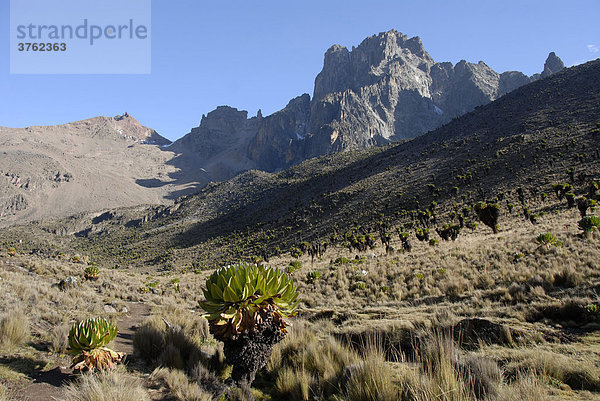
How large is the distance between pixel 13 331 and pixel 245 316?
193 inches

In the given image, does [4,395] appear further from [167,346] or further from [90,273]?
[90,273]

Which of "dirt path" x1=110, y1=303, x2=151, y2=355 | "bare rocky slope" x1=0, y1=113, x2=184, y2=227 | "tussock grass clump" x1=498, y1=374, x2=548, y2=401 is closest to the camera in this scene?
"tussock grass clump" x1=498, y1=374, x2=548, y2=401

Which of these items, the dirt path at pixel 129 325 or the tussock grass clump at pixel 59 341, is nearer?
the tussock grass clump at pixel 59 341

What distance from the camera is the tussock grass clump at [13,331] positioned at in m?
5.14

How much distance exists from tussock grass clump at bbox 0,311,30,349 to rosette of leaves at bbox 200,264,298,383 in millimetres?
4119

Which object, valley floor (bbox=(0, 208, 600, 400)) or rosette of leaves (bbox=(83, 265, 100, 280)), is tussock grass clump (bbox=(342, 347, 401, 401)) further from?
rosette of leaves (bbox=(83, 265, 100, 280))

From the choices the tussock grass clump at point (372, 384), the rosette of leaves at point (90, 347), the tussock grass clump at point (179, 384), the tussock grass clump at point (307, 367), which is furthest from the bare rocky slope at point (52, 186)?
the tussock grass clump at point (372, 384)

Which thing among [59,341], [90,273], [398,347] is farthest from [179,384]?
[90,273]

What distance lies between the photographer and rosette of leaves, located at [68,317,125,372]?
14.9ft

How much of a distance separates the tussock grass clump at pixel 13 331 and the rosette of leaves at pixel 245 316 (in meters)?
4.12

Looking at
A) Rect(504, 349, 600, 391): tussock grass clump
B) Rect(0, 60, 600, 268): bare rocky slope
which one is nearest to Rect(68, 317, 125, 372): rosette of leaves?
Rect(504, 349, 600, 391): tussock grass clump

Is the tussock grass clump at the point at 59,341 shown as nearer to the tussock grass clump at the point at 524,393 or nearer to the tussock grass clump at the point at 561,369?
the tussock grass clump at the point at 524,393

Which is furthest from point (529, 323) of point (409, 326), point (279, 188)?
point (279, 188)

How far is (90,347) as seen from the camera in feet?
15.0
